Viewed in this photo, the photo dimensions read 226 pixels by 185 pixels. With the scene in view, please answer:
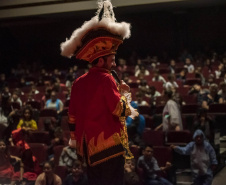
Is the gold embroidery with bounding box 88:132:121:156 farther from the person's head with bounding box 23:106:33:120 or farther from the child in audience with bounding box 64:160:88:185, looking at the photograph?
the person's head with bounding box 23:106:33:120

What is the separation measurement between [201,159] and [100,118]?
264cm

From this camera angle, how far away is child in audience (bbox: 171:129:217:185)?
521 centimetres

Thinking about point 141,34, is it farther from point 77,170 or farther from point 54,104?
point 77,170

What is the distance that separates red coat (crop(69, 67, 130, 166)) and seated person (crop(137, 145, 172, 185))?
83.9 inches

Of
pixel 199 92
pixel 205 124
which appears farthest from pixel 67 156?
pixel 199 92

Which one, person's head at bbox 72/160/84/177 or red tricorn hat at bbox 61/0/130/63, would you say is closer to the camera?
red tricorn hat at bbox 61/0/130/63

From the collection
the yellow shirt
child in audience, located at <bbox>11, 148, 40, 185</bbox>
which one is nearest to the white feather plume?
child in audience, located at <bbox>11, 148, 40, 185</bbox>

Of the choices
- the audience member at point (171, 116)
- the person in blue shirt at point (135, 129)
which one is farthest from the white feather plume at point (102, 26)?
the audience member at point (171, 116)

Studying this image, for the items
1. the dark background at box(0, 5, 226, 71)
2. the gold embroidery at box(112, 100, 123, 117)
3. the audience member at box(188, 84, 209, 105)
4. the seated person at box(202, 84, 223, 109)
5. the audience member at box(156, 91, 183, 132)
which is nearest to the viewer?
the gold embroidery at box(112, 100, 123, 117)

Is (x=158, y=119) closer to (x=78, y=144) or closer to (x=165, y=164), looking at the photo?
(x=165, y=164)

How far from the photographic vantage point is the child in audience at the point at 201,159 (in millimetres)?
5215

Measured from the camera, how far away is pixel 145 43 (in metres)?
16.0

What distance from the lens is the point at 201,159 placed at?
528 centimetres

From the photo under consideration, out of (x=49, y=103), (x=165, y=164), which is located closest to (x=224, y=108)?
(x=165, y=164)
